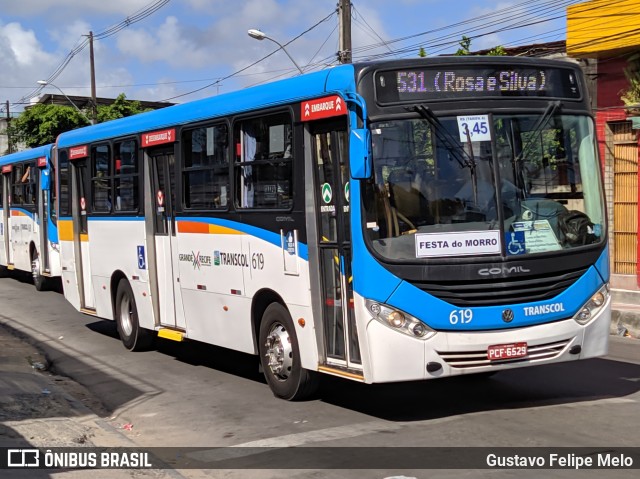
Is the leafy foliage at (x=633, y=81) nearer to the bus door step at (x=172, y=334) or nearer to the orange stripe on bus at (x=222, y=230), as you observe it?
the orange stripe on bus at (x=222, y=230)

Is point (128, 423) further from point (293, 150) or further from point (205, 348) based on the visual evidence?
point (205, 348)

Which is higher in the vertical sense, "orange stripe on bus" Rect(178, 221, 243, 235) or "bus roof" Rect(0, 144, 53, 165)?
"bus roof" Rect(0, 144, 53, 165)

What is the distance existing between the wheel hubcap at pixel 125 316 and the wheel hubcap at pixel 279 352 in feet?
14.7

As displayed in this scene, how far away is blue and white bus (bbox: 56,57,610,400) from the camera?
24.3 ft

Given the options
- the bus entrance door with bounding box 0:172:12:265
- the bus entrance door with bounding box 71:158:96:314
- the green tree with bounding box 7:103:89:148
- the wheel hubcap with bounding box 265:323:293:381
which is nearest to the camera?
the wheel hubcap with bounding box 265:323:293:381

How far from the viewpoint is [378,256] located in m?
7.44

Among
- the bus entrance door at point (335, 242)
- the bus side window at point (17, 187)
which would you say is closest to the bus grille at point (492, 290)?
the bus entrance door at point (335, 242)

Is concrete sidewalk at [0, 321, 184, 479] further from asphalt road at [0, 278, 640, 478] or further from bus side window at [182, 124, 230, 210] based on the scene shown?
bus side window at [182, 124, 230, 210]

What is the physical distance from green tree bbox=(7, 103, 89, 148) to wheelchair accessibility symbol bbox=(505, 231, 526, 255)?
4156 centimetres

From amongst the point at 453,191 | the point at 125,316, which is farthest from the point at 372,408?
the point at 125,316

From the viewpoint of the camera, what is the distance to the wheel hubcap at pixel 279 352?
8.90m

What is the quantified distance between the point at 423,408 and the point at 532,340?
4.62 ft

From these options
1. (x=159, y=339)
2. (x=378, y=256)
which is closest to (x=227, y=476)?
(x=378, y=256)

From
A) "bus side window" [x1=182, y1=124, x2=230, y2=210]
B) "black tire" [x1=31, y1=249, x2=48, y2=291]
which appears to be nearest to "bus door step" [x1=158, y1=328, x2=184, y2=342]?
"bus side window" [x1=182, y1=124, x2=230, y2=210]
